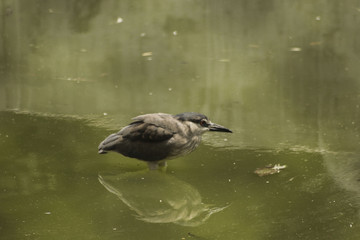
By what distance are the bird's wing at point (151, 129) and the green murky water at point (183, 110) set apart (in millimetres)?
344

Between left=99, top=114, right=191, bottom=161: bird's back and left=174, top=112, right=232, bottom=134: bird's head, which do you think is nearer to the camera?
left=99, top=114, right=191, bottom=161: bird's back

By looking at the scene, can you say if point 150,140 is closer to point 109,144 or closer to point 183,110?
point 109,144

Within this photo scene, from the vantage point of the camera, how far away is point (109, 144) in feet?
19.2

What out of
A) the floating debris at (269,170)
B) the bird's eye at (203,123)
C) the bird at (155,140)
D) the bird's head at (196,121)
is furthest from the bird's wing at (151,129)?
the floating debris at (269,170)

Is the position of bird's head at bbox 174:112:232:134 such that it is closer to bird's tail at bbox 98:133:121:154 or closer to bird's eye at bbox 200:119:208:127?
bird's eye at bbox 200:119:208:127

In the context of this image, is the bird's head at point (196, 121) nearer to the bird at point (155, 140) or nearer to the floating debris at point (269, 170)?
the bird at point (155, 140)

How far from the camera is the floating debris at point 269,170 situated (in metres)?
5.78

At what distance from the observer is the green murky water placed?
16.9 ft

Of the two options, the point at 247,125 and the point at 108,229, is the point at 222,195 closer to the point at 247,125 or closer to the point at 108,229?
the point at 108,229

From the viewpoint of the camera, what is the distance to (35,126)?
22.0ft

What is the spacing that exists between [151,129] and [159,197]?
0.63 meters

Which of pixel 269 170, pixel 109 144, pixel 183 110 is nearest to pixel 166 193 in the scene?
pixel 109 144

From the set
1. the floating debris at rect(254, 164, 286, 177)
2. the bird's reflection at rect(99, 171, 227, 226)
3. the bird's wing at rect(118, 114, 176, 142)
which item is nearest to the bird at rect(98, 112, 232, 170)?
the bird's wing at rect(118, 114, 176, 142)

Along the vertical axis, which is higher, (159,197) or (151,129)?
(151,129)
